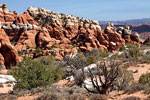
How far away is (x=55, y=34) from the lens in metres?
54.0

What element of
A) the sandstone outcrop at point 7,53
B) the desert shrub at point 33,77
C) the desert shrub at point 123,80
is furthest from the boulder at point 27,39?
the desert shrub at point 123,80

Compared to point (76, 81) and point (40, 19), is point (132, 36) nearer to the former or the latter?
point (40, 19)

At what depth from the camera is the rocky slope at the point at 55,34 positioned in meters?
49.1

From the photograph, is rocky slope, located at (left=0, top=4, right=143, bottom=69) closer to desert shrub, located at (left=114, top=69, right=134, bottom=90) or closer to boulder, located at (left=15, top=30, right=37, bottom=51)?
boulder, located at (left=15, top=30, right=37, bottom=51)

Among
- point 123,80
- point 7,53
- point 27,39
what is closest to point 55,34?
point 27,39

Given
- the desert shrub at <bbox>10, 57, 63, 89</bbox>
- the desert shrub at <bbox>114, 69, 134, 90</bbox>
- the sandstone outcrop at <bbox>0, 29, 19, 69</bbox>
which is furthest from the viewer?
the sandstone outcrop at <bbox>0, 29, 19, 69</bbox>

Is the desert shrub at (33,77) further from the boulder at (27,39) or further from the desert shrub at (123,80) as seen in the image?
the boulder at (27,39)

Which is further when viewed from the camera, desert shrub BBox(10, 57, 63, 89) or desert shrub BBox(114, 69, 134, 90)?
desert shrub BBox(10, 57, 63, 89)

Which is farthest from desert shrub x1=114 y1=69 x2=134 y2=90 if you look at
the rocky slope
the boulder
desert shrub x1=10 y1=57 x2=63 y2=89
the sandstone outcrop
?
the boulder

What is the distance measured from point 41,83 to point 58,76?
8369 mm

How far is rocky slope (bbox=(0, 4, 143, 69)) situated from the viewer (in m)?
49.1

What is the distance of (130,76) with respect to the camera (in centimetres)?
1444

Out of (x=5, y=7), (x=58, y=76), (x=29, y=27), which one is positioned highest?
(x=5, y=7)

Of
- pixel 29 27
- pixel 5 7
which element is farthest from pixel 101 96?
pixel 5 7
